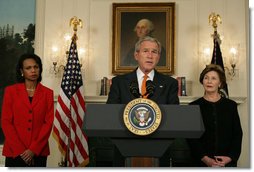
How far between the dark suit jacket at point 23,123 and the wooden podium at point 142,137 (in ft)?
5.18

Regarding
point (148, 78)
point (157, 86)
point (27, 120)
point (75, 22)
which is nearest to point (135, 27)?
point (75, 22)

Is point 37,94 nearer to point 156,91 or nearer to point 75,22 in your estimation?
point 156,91

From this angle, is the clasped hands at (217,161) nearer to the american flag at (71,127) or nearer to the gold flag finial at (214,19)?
the american flag at (71,127)

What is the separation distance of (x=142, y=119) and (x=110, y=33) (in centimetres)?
450

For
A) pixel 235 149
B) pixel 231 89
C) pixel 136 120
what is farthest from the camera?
pixel 231 89

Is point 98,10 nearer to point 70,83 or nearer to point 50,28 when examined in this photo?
point 50,28

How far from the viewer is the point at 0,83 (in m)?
6.55

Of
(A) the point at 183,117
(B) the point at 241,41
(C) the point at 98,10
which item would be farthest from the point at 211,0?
(A) the point at 183,117

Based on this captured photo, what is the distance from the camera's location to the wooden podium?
2.27m

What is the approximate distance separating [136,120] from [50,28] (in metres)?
4.69

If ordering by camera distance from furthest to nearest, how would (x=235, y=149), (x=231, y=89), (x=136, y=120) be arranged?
(x=231, y=89) < (x=235, y=149) < (x=136, y=120)

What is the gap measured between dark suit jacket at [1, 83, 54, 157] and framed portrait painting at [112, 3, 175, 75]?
2.76m

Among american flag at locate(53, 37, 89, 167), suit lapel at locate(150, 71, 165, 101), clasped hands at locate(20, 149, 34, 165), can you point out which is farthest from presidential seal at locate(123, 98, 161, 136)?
american flag at locate(53, 37, 89, 167)

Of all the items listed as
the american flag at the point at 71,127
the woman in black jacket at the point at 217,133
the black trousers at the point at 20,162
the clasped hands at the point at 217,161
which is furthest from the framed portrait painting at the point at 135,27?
the clasped hands at the point at 217,161
